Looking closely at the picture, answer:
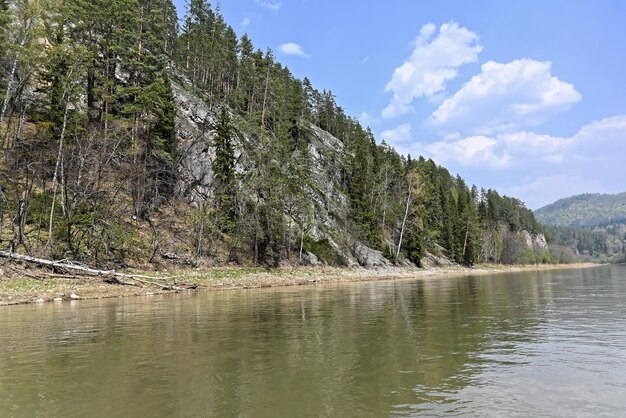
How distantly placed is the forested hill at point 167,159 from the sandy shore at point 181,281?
12.0ft

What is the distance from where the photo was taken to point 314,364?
1016cm

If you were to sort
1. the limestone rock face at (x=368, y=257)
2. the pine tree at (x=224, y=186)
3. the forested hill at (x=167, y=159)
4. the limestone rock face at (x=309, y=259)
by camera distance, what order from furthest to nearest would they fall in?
the limestone rock face at (x=368, y=257) < the limestone rock face at (x=309, y=259) < the pine tree at (x=224, y=186) < the forested hill at (x=167, y=159)

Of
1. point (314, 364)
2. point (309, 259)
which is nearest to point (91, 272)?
point (314, 364)

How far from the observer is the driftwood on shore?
28672 mm

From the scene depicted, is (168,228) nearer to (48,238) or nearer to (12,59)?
(48,238)

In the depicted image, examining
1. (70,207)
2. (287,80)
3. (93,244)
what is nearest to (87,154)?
(70,207)

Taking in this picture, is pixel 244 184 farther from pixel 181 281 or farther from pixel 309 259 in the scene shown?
pixel 181 281

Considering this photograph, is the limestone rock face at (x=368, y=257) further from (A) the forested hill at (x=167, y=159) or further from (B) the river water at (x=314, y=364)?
(B) the river water at (x=314, y=364)

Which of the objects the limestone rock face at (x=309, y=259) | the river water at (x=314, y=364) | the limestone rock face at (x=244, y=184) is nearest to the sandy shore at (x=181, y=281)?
the limestone rock face at (x=309, y=259)

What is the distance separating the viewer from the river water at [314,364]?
23.8 ft

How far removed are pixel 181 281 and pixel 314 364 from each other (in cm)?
2733

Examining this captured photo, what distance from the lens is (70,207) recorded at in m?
34.2

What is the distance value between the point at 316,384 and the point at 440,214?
104 m

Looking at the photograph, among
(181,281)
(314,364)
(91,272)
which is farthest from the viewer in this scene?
(181,281)
